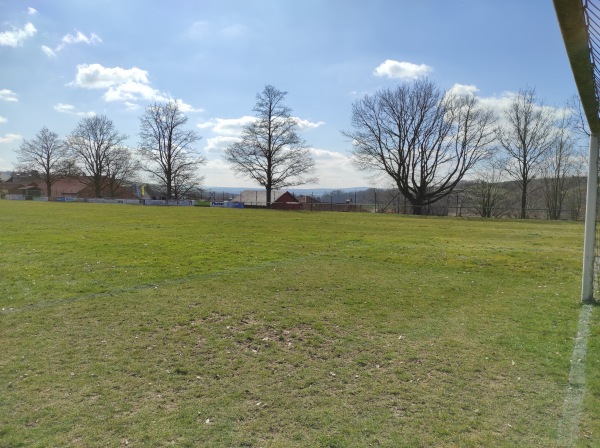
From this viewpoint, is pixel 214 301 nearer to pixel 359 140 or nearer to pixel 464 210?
pixel 359 140

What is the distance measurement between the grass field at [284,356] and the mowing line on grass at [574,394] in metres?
0.05

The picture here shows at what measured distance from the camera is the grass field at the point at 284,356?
3082 millimetres

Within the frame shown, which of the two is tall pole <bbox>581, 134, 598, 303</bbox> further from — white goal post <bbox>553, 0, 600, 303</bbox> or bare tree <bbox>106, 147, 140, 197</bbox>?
bare tree <bbox>106, 147, 140, 197</bbox>

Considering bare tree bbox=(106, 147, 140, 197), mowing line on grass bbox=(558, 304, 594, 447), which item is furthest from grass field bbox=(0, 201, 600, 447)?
bare tree bbox=(106, 147, 140, 197)

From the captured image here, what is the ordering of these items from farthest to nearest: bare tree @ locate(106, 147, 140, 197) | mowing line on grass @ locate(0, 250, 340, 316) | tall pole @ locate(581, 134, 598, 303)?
bare tree @ locate(106, 147, 140, 197) < tall pole @ locate(581, 134, 598, 303) < mowing line on grass @ locate(0, 250, 340, 316)

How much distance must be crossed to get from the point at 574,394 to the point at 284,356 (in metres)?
2.83

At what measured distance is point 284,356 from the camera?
14.8ft

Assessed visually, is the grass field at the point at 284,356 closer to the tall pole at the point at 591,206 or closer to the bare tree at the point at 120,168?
the tall pole at the point at 591,206

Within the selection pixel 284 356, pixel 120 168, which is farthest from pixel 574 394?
pixel 120 168

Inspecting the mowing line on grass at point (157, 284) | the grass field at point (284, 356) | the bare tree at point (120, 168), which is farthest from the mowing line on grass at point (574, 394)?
the bare tree at point (120, 168)

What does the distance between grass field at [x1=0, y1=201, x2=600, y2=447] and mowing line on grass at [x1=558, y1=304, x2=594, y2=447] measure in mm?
53

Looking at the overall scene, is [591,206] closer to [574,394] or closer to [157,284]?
[574,394]

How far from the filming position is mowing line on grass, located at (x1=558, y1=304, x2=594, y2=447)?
2994 mm

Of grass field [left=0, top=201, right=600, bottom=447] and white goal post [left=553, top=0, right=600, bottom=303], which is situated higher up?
white goal post [left=553, top=0, right=600, bottom=303]
